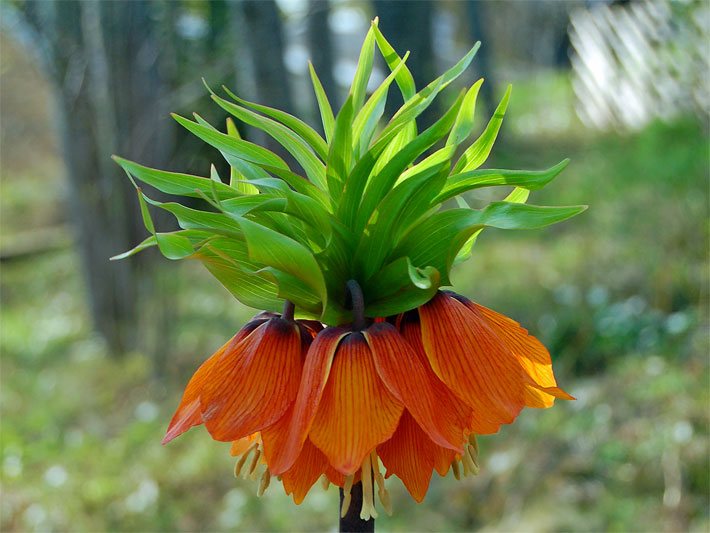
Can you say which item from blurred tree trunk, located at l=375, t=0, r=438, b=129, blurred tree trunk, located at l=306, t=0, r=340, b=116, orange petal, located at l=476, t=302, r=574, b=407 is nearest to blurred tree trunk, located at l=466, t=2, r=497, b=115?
blurred tree trunk, located at l=375, t=0, r=438, b=129

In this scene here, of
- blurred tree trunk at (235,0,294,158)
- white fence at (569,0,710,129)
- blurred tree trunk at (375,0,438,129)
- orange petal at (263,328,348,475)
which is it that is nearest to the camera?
orange petal at (263,328,348,475)

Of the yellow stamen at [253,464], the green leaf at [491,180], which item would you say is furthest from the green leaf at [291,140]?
the yellow stamen at [253,464]

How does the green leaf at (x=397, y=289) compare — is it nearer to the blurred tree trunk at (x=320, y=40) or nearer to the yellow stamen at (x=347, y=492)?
the yellow stamen at (x=347, y=492)

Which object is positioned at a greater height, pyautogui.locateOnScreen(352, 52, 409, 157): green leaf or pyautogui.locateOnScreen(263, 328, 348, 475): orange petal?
pyautogui.locateOnScreen(352, 52, 409, 157): green leaf

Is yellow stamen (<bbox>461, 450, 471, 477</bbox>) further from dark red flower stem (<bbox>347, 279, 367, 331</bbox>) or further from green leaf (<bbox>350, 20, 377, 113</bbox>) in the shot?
green leaf (<bbox>350, 20, 377, 113</bbox>)

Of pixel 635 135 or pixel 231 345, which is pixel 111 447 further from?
pixel 635 135

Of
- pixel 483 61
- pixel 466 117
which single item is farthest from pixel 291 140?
pixel 483 61

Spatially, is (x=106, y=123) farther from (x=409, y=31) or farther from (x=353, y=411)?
(x=353, y=411)
